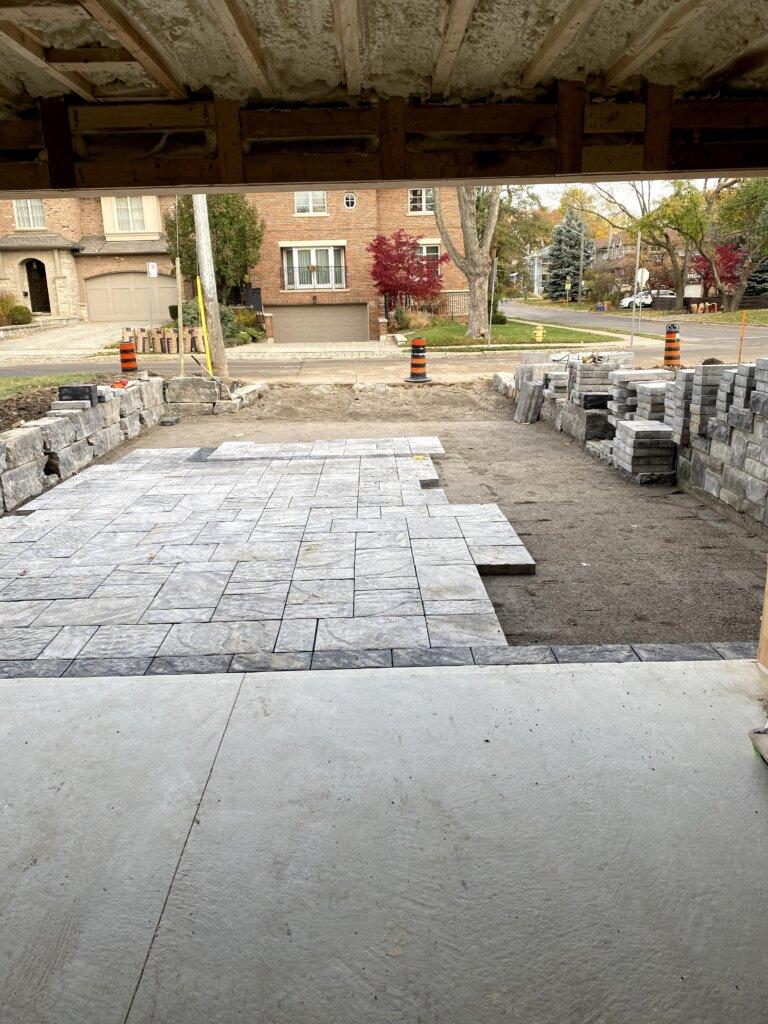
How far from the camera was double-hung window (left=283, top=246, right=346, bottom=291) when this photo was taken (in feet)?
109

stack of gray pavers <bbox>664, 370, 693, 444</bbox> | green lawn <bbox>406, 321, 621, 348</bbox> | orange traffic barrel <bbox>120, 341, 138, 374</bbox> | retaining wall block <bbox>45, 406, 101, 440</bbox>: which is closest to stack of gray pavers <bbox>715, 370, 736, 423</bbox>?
stack of gray pavers <bbox>664, 370, 693, 444</bbox>

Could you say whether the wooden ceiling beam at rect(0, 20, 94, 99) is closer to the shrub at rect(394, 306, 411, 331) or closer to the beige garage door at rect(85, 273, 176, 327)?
the shrub at rect(394, 306, 411, 331)

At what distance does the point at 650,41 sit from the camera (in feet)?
11.8

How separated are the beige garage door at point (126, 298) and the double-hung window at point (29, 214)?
3.70 metres

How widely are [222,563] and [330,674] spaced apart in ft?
7.56

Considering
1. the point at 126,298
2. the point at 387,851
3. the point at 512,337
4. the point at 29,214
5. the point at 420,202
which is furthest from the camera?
the point at 126,298

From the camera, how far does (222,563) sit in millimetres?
6180

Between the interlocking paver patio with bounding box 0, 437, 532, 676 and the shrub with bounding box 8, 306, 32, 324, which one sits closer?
the interlocking paver patio with bounding box 0, 437, 532, 676

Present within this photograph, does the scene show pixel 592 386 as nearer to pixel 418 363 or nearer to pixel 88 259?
pixel 418 363

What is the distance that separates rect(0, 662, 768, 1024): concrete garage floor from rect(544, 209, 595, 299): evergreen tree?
6845 centimetres

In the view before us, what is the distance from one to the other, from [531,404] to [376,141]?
1050 cm

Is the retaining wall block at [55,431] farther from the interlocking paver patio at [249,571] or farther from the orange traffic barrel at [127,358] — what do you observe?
the orange traffic barrel at [127,358]

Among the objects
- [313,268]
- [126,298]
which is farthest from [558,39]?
[126,298]

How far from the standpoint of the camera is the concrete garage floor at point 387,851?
2252 millimetres
